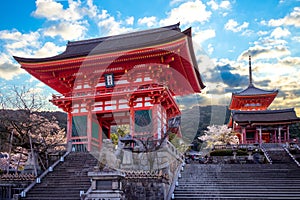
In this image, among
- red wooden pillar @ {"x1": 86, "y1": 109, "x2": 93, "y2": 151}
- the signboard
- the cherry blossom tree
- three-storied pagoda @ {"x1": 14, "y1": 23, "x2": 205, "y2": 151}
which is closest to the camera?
three-storied pagoda @ {"x1": 14, "y1": 23, "x2": 205, "y2": 151}

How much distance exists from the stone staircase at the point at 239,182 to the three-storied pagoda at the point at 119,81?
13.8 feet

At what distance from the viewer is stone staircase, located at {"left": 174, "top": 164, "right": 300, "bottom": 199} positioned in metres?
15.2

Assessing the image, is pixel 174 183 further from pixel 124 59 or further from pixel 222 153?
pixel 222 153

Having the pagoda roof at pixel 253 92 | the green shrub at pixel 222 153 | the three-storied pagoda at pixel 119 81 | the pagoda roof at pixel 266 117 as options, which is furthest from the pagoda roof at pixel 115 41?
the pagoda roof at pixel 253 92

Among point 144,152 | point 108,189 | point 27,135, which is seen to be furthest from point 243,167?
point 27,135

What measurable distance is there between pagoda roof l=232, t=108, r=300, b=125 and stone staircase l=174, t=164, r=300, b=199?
16.9 meters

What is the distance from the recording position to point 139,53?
21.5 m

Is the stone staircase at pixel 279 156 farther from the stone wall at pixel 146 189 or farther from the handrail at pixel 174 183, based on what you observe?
the stone wall at pixel 146 189

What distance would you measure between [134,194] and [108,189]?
4.09 meters

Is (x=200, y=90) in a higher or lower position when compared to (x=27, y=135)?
higher

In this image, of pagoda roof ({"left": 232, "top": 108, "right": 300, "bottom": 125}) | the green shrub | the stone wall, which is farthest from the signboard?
pagoda roof ({"left": 232, "top": 108, "right": 300, "bottom": 125})

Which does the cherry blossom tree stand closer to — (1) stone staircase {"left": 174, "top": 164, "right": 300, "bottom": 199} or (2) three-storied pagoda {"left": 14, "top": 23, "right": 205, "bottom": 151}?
(2) three-storied pagoda {"left": 14, "top": 23, "right": 205, "bottom": 151}

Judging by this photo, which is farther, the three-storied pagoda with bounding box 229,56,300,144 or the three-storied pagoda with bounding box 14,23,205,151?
the three-storied pagoda with bounding box 229,56,300,144

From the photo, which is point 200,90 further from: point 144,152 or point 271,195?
point 271,195
